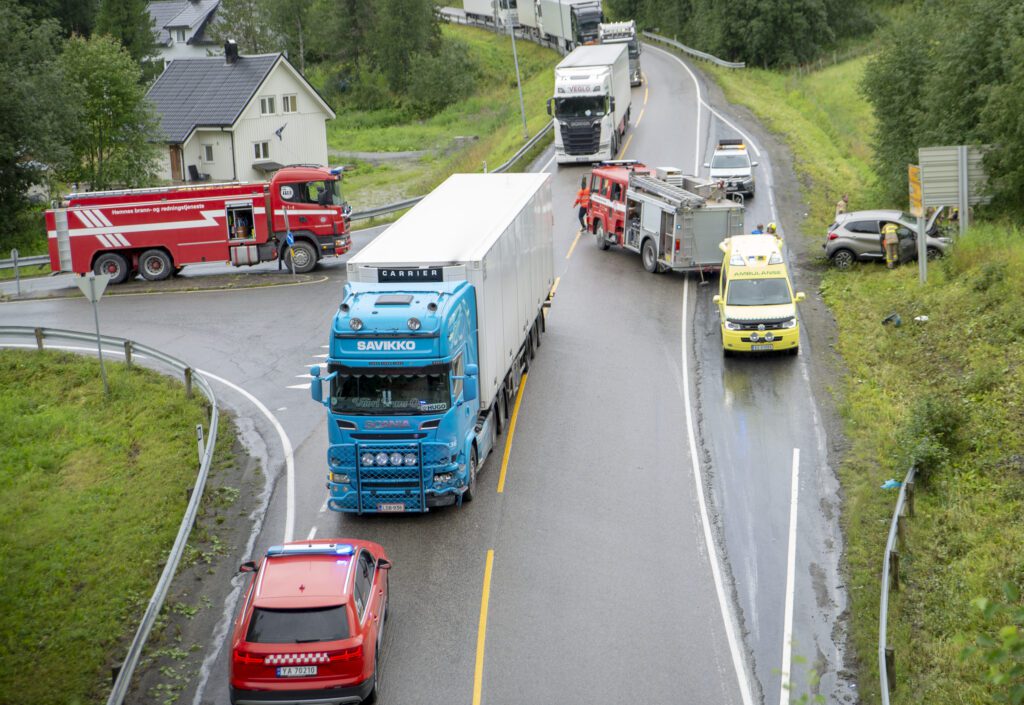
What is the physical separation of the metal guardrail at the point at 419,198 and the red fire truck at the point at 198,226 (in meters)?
6.46

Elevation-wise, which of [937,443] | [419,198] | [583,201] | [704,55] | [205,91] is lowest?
[937,443]

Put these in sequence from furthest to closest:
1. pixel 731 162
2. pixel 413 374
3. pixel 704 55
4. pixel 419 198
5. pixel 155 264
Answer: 1. pixel 704 55
2. pixel 419 198
3. pixel 731 162
4. pixel 155 264
5. pixel 413 374

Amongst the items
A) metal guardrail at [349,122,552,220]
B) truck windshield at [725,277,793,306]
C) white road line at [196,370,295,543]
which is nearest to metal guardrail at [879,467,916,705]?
truck windshield at [725,277,793,306]

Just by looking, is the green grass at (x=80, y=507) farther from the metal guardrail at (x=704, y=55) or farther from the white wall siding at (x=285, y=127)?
Answer: the metal guardrail at (x=704, y=55)

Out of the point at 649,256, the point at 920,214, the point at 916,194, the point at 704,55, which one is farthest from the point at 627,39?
the point at 920,214

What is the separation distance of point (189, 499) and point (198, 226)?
59.9 feet

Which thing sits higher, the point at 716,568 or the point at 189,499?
the point at 189,499

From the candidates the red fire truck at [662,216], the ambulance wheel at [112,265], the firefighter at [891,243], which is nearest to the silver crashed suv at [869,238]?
the firefighter at [891,243]

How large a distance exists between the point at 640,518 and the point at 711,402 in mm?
5489

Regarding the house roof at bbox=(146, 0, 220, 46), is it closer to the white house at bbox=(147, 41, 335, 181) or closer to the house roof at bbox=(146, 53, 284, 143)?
the house roof at bbox=(146, 53, 284, 143)

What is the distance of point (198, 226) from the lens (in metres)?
35.8

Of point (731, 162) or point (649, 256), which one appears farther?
point (731, 162)

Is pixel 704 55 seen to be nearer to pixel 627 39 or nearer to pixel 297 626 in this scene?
pixel 627 39

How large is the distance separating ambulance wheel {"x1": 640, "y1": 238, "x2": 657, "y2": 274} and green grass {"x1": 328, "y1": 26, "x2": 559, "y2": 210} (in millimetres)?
18007
